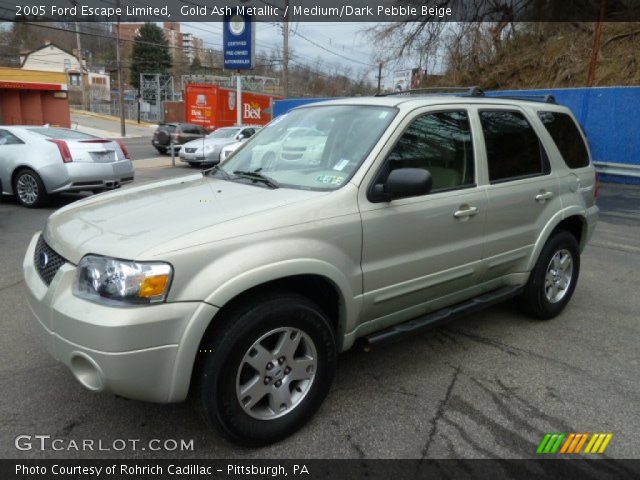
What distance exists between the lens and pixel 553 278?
4.39 m

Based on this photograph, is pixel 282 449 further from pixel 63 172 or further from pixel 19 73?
pixel 19 73

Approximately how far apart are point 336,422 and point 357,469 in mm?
395

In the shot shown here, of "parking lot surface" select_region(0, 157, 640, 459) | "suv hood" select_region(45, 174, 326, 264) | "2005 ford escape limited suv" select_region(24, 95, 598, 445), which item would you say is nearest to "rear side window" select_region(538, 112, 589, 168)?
"2005 ford escape limited suv" select_region(24, 95, 598, 445)

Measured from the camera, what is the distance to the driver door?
294cm

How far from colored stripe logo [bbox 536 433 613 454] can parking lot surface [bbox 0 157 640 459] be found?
0.13 feet

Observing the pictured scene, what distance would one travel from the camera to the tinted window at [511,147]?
3.68m

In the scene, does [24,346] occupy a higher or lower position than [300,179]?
lower

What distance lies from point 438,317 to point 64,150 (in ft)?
25.6

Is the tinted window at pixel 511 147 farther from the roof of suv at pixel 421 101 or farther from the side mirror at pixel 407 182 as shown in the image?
the side mirror at pixel 407 182

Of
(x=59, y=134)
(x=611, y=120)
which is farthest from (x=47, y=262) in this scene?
(x=611, y=120)

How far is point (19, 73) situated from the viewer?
39625 millimetres

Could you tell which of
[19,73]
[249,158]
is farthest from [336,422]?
[19,73]

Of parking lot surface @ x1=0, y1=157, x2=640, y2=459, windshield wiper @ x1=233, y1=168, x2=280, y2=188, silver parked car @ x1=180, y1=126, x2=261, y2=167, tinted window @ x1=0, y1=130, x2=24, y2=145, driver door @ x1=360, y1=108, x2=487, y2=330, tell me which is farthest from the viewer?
silver parked car @ x1=180, y1=126, x2=261, y2=167

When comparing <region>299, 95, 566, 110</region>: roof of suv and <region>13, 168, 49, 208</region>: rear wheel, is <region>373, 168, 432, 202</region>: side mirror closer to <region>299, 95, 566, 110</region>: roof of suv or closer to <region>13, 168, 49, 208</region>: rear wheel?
<region>299, 95, 566, 110</region>: roof of suv
